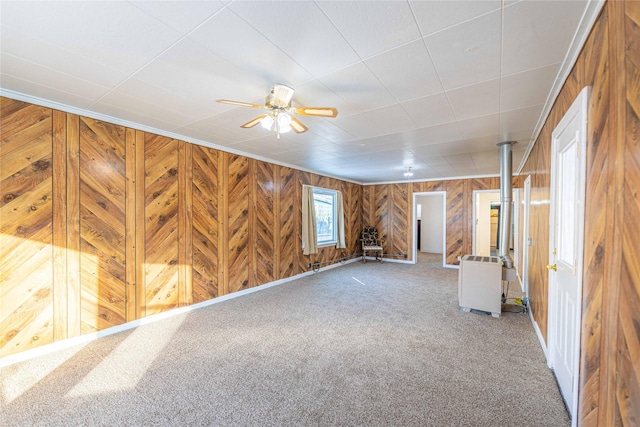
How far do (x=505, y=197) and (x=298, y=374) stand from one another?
146 inches

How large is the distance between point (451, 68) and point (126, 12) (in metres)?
2.01

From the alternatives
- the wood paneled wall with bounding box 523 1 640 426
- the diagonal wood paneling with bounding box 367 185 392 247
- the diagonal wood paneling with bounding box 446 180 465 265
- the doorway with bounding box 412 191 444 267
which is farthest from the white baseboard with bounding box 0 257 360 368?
the doorway with bounding box 412 191 444 267

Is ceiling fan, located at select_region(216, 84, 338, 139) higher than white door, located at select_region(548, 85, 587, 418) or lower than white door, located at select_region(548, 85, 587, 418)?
higher

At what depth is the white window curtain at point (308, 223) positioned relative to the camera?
547 cm

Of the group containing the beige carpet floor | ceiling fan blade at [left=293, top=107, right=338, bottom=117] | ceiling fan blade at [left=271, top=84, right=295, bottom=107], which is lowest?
the beige carpet floor

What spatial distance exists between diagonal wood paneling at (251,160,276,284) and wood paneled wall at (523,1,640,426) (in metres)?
3.96

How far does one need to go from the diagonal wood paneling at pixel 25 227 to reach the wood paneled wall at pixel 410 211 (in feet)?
21.7

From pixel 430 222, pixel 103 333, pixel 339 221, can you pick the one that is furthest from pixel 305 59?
pixel 430 222

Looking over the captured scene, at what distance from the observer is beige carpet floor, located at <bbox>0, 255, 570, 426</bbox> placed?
169 centimetres

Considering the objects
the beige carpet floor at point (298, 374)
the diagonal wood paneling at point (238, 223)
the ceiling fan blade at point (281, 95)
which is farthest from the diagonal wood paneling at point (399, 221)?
the ceiling fan blade at point (281, 95)

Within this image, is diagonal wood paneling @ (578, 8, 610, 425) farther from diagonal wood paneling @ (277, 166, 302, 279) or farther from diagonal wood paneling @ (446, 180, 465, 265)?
diagonal wood paneling @ (446, 180, 465, 265)

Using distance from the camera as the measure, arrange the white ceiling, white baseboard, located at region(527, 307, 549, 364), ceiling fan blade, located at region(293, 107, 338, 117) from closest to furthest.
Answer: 1. the white ceiling
2. ceiling fan blade, located at region(293, 107, 338, 117)
3. white baseboard, located at region(527, 307, 549, 364)

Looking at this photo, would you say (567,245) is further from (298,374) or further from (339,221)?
(339,221)

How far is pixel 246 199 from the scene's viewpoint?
4289 mm
